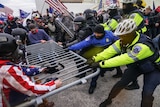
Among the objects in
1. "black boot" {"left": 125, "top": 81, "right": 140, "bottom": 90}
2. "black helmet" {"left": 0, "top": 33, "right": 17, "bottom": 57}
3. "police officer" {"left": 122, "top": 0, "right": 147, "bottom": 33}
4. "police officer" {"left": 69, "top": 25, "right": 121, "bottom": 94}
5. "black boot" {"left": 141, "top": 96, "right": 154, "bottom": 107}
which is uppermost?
"black helmet" {"left": 0, "top": 33, "right": 17, "bottom": 57}

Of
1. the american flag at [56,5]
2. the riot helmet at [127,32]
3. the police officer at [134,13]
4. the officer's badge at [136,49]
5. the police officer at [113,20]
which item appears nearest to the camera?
the officer's badge at [136,49]

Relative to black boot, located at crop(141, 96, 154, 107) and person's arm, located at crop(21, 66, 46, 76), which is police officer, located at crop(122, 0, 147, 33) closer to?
black boot, located at crop(141, 96, 154, 107)

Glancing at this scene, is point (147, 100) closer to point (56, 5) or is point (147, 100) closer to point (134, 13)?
point (134, 13)

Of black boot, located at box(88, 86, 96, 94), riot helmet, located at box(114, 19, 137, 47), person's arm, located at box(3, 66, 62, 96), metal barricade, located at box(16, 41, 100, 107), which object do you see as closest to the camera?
person's arm, located at box(3, 66, 62, 96)

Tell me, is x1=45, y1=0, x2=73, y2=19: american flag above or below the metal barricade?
above

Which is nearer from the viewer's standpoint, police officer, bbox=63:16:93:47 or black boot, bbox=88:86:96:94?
black boot, bbox=88:86:96:94

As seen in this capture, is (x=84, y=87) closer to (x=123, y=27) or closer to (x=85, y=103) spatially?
(x=85, y=103)

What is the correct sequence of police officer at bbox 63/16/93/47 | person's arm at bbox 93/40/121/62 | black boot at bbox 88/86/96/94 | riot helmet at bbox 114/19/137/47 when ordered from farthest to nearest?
police officer at bbox 63/16/93/47, black boot at bbox 88/86/96/94, person's arm at bbox 93/40/121/62, riot helmet at bbox 114/19/137/47

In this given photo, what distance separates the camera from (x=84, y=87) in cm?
411

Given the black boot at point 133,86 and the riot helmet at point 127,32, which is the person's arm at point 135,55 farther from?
the black boot at point 133,86

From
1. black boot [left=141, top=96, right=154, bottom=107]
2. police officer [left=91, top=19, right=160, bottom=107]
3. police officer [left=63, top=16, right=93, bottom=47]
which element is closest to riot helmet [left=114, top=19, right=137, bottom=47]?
police officer [left=91, top=19, right=160, bottom=107]

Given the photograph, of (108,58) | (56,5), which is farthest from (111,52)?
(56,5)

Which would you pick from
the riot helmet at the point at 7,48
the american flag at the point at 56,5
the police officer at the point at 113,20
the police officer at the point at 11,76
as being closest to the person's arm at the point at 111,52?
the police officer at the point at 11,76

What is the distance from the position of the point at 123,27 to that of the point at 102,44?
1.42 metres
